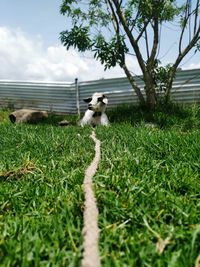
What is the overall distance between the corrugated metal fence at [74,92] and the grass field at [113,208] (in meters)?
7.59

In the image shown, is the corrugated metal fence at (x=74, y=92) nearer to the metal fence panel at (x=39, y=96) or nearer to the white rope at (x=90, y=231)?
the metal fence panel at (x=39, y=96)

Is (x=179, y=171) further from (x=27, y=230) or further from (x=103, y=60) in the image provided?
(x=103, y=60)

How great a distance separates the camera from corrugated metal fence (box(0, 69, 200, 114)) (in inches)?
435

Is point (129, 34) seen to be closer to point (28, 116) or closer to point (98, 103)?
point (98, 103)

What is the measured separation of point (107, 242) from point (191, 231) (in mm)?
323

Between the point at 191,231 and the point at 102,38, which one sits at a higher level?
the point at 102,38

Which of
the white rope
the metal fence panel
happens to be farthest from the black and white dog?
the white rope

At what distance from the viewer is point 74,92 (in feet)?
45.5

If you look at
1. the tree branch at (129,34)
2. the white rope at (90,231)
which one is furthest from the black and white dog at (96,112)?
the white rope at (90,231)

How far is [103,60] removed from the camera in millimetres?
9969

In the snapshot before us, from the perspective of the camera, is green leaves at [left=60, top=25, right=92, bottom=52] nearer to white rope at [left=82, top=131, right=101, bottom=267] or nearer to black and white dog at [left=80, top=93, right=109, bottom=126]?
black and white dog at [left=80, top=93, right=109, bottom=126]

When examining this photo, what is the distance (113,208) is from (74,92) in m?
12.1

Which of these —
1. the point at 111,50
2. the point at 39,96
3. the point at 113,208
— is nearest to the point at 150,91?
the point at 111,50

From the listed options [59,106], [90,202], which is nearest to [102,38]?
[59,106]
